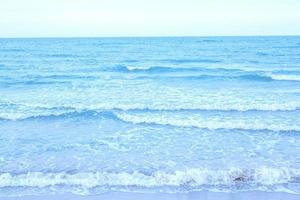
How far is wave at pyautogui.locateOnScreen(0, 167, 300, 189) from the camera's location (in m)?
7.45

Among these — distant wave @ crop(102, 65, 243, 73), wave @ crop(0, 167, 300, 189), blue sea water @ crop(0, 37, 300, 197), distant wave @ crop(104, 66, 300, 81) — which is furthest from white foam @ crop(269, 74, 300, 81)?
wave @ crop(0, 167, 300, 189)

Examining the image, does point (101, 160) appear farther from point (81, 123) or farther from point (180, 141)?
point (81, 123)

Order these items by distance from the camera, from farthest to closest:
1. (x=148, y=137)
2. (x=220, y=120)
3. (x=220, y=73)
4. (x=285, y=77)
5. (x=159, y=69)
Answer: (x=159, y=69) → (x=220, y=73) → (x=285, y=77) → (x=220, y=120) → (x=148, y=137)

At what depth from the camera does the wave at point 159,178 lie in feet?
24.4

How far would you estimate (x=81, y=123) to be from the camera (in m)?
12.7

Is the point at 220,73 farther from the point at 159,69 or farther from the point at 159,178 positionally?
the point at 159,178

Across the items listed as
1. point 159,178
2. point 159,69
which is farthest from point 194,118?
→ point 159,69

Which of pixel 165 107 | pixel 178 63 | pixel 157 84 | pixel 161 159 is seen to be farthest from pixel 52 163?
pixel 178 63

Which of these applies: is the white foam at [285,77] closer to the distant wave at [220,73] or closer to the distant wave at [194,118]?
the distant wave at [220,73]

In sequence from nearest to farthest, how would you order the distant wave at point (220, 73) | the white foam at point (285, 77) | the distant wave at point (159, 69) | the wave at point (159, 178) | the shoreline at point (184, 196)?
the shoreline at point (184, 196) → the wave at point (159, 178) → the white foam at point (285, 77) → the distant wave at point (220, 73) → the distant wave at point (159, 69)

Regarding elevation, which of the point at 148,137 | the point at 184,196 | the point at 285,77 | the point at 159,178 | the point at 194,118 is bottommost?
the point at 184,196

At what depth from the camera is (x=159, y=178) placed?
7637 mm

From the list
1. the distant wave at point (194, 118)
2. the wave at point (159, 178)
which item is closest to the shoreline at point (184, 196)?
the wave at point (159, 178)

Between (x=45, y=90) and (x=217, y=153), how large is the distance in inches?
494
